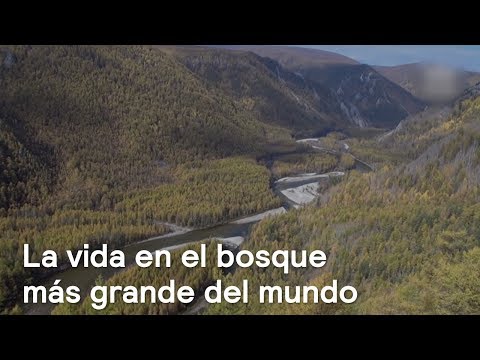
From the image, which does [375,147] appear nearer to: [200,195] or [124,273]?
[200,195]

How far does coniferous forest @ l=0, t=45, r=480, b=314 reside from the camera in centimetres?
2501

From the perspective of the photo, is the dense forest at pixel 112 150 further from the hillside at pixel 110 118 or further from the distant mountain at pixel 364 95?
the distant mountain at pixel 364 95

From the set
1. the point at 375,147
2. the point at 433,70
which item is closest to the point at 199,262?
the point at 375,147

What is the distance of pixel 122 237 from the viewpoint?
3991 cm

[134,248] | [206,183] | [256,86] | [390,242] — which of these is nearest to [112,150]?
[206,183]

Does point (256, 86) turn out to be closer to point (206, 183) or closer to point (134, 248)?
point (206, 183)

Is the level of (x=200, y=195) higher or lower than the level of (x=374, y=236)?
lower

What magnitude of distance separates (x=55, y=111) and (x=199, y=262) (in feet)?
144

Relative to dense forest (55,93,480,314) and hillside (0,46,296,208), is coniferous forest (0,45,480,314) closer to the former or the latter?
dense forest (55,93,480,314)

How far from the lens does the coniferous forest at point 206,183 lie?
2501 centimetres

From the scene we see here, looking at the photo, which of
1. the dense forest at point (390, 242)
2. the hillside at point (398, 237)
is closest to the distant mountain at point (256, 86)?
the dense forest at point (390, 242)

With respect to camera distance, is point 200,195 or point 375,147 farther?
point 375,147

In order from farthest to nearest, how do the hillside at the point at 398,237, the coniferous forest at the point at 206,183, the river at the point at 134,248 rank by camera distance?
1. the river at the point at 134,248
2. the coniferous forest at the point at 206,183
3. the hillside at the point at 398,237
